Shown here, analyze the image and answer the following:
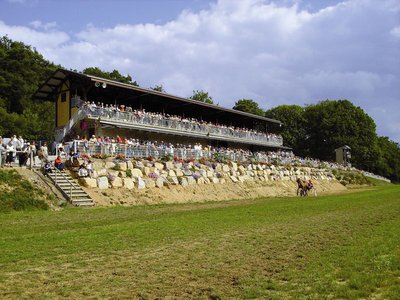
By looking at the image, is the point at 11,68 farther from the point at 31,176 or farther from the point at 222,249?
the point at 222,249

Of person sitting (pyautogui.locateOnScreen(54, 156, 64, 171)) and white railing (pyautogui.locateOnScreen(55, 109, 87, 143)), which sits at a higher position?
white railing (pyautogui.locateOnScreen(55, 109, 87, 143))

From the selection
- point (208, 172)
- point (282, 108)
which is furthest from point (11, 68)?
point (282, 108)

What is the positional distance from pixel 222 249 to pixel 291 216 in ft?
26.8

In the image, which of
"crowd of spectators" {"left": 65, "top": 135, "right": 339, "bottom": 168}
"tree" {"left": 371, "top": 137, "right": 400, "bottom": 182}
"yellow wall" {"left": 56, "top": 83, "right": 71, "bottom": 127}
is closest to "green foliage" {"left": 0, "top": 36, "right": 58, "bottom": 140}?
"yellow wall" {"left": 56, "top": 83, "right": 71, "bottom": 127}

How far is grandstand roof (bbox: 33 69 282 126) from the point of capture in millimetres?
37062

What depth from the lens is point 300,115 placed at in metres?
86.0

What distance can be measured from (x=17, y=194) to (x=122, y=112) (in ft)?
54.1

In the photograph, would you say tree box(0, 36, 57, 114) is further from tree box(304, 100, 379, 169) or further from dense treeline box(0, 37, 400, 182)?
tree box(304, 100, 379, 169)

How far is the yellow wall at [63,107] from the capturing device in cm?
3844

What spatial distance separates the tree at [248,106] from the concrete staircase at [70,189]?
59.6 metres

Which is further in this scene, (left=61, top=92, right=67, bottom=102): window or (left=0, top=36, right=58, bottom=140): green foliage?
(left=0, top=36, right=58, bottom=140): green foliage

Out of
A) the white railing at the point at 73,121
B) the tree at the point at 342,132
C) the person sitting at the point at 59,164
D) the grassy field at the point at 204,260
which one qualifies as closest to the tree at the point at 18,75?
the white railing at the point at 73,121

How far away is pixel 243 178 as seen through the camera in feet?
128

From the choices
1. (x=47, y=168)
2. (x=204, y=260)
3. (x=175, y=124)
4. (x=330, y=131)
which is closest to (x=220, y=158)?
(x=175, y=124)
